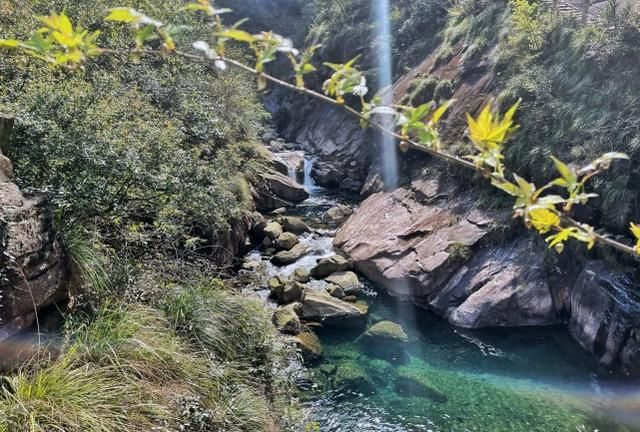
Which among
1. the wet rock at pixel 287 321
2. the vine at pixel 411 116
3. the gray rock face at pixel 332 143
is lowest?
the wet rock at pixel 287 321

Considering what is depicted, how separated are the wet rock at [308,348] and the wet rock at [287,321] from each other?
0.61 ft

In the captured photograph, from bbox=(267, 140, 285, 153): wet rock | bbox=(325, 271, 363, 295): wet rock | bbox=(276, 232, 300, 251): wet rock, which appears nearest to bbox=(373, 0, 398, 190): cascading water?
bbox=(276, 232, 300, 251): wet rock

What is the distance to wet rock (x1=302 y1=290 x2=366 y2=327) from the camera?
342 inches

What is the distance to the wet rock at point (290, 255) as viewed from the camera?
10828 millimetres

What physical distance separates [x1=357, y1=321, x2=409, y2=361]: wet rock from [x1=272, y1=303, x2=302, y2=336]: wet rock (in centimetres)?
118

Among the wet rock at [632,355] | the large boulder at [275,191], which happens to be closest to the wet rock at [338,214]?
the large boulder at [275,191]

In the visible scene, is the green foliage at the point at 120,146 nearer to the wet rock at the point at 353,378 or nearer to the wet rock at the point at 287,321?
the wet rock at the point at 287,321

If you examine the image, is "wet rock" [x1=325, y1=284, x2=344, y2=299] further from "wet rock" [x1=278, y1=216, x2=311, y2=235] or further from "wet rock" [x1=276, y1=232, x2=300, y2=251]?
"wet rock" [x1=278, y1=216, x2=311, y2=235]

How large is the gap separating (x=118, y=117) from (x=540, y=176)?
26.5 feet

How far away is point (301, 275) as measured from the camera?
1012 cm

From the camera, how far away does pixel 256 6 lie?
29.7 meters

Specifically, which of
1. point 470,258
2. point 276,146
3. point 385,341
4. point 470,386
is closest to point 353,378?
point 385,341

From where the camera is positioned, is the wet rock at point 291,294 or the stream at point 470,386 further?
the wet rock at point 291,294

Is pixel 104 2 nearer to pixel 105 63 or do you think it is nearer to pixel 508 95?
pixel 105 63
